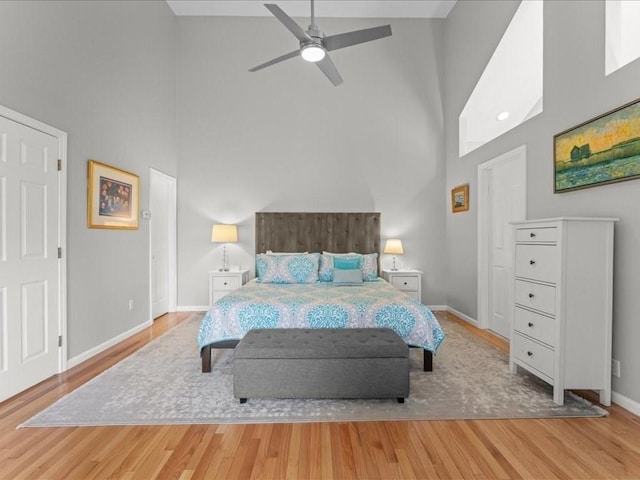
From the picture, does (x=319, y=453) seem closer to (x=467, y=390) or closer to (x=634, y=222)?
(x=467, y=390)

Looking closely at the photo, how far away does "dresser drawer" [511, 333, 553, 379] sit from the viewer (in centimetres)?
255

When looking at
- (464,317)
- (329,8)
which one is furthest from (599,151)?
(329,8)

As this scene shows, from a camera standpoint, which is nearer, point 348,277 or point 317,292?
point 317,292

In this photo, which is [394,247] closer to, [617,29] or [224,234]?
[224,234]

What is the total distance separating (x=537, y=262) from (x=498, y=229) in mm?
1683

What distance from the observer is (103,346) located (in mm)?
3693

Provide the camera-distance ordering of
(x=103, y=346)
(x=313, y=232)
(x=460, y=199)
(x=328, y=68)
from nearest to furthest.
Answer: (x=328, y=68)
(x=103, y=346)
(x=460, y=199)
(x=313, y=232)

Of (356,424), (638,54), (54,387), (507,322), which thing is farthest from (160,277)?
(638,54)

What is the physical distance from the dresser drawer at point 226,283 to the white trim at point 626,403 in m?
4.27

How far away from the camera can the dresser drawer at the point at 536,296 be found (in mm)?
2521

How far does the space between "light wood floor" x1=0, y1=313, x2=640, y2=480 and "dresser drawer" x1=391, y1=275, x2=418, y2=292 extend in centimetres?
289

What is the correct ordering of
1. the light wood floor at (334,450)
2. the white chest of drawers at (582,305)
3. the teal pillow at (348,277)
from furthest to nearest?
the teal pillow at (348,277), the white chest of drawers at (582,305), the light wood floor at (334,450)

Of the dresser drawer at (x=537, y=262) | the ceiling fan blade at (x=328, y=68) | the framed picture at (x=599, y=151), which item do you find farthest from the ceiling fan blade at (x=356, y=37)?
the dresser drawer at (x=537, y=262)

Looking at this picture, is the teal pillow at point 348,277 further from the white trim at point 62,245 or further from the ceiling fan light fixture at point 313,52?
the white trim at point 62,245
